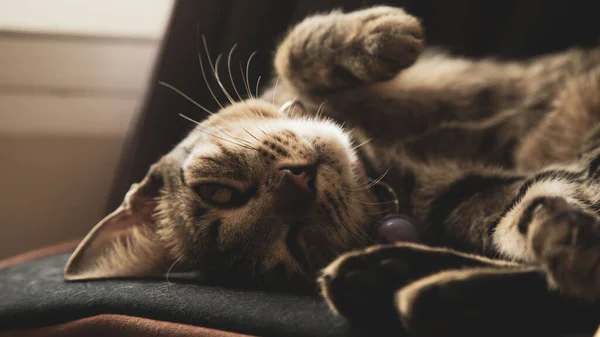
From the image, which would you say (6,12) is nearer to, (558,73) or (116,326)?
(116,326)

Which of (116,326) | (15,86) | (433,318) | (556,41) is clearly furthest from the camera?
(15,86)

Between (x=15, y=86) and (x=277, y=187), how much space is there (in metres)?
1.15

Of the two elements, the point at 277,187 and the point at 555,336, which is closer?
the point at 555,336

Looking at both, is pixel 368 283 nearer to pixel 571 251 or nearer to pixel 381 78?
pixel 571 251

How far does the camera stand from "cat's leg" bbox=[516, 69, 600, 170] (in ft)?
3.88

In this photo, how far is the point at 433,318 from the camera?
58 centimetres

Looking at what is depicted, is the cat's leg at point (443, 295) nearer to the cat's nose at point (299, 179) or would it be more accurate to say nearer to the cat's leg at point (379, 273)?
the cat's leg at point (379, 273)

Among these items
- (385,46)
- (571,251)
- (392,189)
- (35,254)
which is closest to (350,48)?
(385,46)

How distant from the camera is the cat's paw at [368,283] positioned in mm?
646

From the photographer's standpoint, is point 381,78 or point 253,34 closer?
point 381,78

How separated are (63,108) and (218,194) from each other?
980 mm

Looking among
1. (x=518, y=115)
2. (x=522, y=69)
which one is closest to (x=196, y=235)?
(x=518, y=115)

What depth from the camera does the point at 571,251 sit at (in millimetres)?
612

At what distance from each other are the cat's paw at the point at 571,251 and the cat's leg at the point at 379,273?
0.07m
